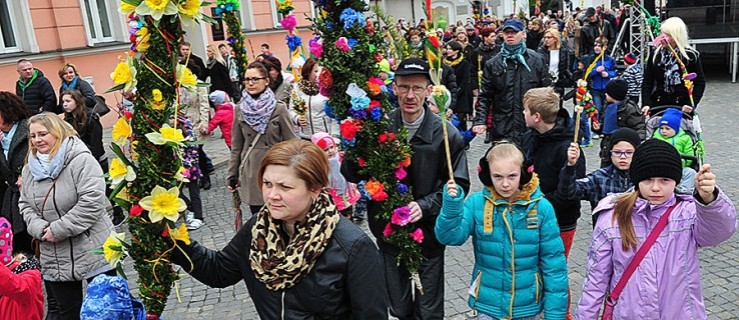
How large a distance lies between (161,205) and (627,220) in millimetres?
2143

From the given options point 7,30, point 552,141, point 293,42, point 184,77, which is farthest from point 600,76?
point 7,30

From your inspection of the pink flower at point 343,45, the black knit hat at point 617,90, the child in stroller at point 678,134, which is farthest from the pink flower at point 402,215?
the black knit hat at point 617,90

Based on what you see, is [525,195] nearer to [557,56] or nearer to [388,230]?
[388,230]

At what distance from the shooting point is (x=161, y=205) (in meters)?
2.44

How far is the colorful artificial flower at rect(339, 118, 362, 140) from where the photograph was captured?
145 inches

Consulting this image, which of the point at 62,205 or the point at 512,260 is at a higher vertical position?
the point at 62,205

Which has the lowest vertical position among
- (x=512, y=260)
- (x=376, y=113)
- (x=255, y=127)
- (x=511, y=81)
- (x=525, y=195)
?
(x=512, y=260)

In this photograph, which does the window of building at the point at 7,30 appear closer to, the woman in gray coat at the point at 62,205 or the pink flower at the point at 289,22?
the pink flower at the point at 289,22

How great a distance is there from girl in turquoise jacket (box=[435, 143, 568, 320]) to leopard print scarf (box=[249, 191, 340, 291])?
115 cm

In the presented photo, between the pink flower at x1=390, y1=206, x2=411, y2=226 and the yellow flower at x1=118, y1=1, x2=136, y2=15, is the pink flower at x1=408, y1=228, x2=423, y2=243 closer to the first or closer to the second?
the pink flower at x1=390, y1=206, x2=411, y2=226

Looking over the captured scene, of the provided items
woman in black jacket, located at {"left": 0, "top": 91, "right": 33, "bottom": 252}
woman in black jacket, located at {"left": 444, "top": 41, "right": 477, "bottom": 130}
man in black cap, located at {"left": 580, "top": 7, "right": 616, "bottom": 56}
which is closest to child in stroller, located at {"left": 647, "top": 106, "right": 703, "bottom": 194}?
woman in black jacket, located at {"left": 0, "top": 91, "right": 33, "bottom": 252}

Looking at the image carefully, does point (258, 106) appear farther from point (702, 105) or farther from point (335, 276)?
point (702, 105)

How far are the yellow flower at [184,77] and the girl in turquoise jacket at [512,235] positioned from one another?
1443mm

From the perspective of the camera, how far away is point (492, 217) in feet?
11.3
